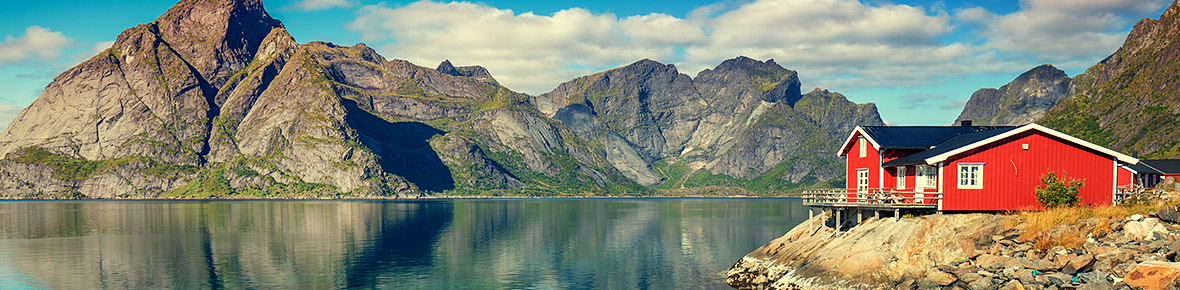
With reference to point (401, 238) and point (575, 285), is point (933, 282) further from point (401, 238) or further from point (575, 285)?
point (401, 238)

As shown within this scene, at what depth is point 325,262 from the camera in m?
73.9

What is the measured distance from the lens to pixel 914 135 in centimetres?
6109

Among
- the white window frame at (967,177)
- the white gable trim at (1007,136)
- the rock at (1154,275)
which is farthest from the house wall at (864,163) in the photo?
the rock at (1154,275)

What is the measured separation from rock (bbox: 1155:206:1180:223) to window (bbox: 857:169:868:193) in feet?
73.8

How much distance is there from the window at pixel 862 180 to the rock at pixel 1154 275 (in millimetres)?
27114

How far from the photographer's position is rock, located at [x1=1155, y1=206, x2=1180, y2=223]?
40.8 meters

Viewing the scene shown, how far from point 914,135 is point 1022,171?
11094 millimetres

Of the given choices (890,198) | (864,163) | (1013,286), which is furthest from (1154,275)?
(864,163)

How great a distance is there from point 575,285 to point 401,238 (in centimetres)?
5067

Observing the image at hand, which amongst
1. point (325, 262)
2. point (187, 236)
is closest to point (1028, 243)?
point (325, 262)

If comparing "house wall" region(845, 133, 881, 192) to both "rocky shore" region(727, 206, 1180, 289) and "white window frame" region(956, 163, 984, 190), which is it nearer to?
"rocky shore" region(727, 206, 1180, 289)

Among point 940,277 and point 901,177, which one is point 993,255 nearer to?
point 940,277

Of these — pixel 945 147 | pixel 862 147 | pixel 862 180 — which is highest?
pixel 945 147

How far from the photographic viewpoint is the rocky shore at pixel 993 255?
36.9m
